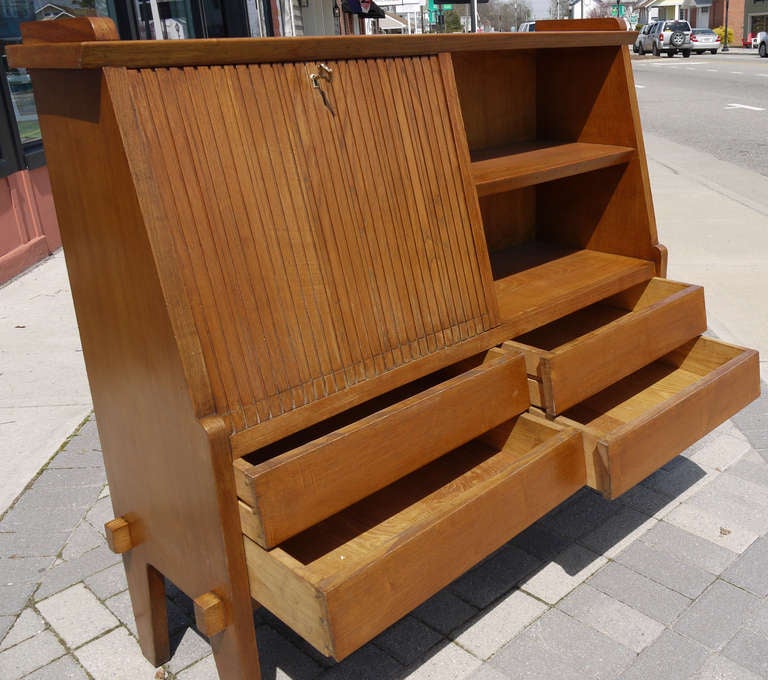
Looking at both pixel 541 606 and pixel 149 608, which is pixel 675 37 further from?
pixel 149 608

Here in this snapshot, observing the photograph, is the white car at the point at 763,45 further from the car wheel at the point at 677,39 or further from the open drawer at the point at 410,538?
the open drawer at the point at 410,538

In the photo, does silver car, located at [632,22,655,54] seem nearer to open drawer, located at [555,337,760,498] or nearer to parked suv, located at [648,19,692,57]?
parked suv, located at [648,19,692,57]

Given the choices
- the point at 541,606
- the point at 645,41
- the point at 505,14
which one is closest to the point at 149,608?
the point at 541,606

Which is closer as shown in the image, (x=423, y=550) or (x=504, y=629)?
(x=423, y=550)

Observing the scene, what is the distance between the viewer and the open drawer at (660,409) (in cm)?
226

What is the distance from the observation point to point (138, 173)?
1.64 meters

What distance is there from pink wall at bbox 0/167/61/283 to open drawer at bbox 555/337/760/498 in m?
5.06

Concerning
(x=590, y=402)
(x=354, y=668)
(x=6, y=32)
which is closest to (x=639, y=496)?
(x=590, y=402)

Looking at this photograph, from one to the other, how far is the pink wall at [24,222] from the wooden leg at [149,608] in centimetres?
474

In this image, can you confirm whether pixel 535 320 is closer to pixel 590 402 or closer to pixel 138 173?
pixel 590 402

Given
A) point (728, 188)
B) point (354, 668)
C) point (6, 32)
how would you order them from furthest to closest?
point (728, 188) < point (6, 32) < point (354, 668)

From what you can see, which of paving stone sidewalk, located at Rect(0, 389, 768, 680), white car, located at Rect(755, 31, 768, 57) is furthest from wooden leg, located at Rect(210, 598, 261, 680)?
white car, located at Rect(755, 31, 768, 57)

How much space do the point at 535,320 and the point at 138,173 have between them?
135cm

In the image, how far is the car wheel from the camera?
108 feet
